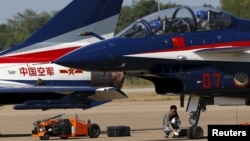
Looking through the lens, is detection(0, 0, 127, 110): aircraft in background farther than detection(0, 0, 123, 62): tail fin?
No

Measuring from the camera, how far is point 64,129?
22.3 meters

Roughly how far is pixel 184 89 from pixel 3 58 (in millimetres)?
Result: 9158

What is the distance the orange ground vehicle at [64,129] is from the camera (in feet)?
73.4

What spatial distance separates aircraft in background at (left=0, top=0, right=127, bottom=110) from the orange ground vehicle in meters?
1.36

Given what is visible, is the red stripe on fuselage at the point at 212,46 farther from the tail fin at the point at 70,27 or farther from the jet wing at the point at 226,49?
the tail fin at the point at 70,27

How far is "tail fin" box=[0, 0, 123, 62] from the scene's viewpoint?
2642 cm

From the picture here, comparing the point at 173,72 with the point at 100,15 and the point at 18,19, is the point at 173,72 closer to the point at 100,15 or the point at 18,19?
the point at 100,15

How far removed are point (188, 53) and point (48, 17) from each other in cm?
7663

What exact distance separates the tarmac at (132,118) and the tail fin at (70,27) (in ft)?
7.58

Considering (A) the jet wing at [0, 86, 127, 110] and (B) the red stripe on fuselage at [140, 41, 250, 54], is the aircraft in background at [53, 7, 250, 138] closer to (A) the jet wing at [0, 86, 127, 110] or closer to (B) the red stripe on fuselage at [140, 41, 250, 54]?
(B) the red stripe on fuselage at [140, 41, 250, 54]

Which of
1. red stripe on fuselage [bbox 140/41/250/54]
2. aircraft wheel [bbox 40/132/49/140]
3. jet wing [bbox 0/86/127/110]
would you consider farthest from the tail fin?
red stripe on fuselage [bbox 140/41/250/54]

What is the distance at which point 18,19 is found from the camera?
4213 inches

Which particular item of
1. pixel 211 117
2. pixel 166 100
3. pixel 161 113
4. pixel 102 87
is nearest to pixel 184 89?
pixel 102 87

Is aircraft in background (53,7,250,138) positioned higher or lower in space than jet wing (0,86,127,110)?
higher
